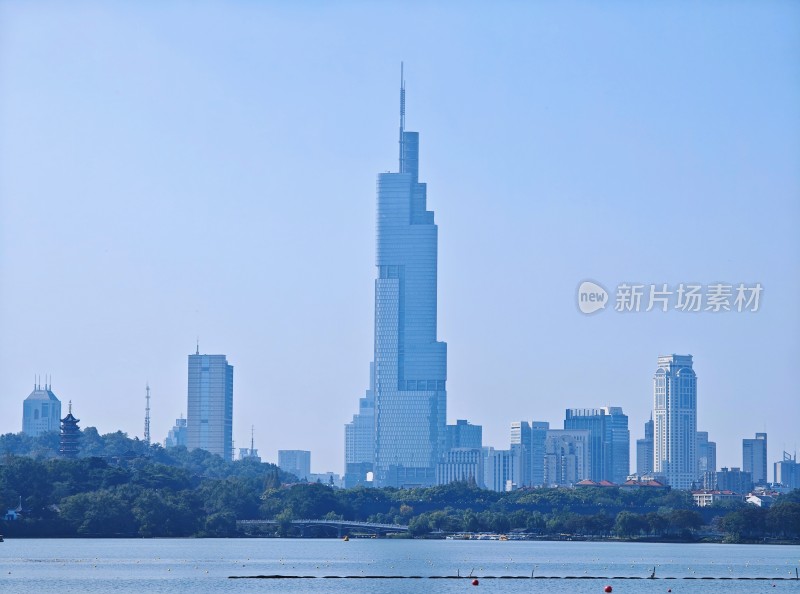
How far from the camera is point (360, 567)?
147875mm

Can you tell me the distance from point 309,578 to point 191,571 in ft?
39.6

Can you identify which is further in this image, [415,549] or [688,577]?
[415,549]

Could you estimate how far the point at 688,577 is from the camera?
137250 mm

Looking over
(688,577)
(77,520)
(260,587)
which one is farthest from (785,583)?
(77,520)

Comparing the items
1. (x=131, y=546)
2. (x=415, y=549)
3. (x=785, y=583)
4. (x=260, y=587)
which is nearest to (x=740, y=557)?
(x=415, y=549)

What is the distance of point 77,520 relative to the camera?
198625mm

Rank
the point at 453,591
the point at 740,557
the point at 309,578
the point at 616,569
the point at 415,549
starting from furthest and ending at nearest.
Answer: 1. the point at 415,549
2. the point at 740,557
3. the point at 616,569
4. the point at 309,578
5. the point at 453,591

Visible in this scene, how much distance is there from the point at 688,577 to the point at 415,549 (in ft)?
184

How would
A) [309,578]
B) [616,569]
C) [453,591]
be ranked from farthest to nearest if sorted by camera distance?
[616,569] → [309,578] → [453,591]

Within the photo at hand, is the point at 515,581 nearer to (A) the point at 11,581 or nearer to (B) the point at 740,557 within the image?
(A) the point at 11,581

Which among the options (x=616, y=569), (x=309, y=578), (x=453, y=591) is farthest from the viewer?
(x=616, y=569)

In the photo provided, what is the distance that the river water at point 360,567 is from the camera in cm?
12200

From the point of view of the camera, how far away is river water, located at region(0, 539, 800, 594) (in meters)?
122

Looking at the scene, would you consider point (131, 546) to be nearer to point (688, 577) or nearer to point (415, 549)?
point (415, 549)
